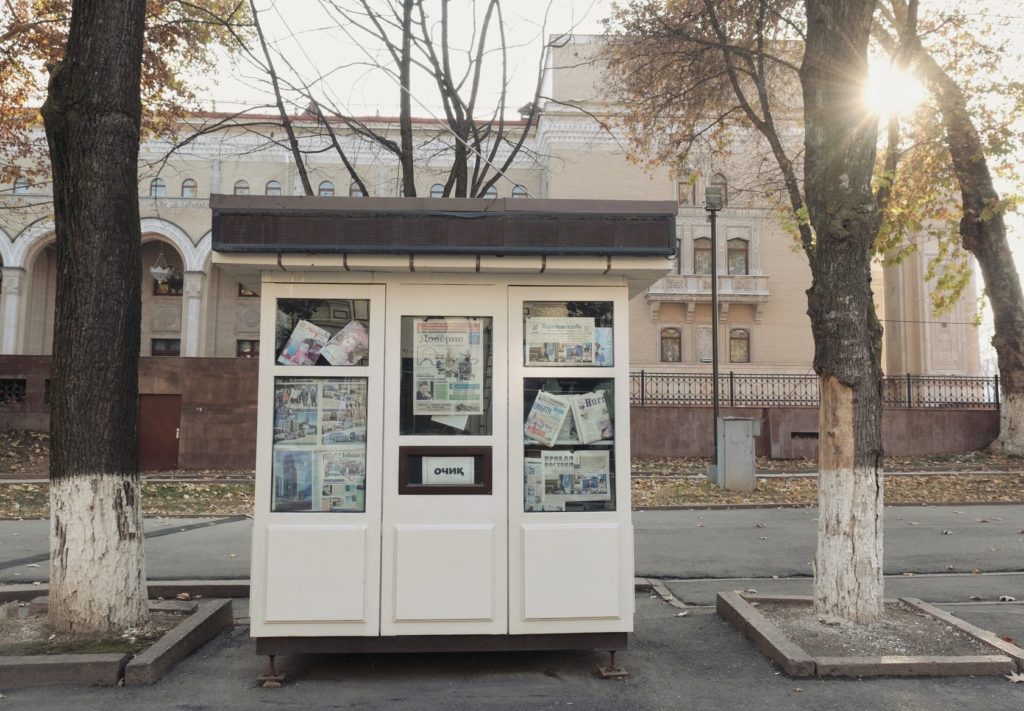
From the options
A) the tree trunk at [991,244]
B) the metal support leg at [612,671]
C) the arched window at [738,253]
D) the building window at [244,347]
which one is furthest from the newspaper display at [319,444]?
the building window at [244,347]

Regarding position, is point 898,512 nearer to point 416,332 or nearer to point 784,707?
point 784,707

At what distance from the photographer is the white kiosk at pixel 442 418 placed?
15.2ft

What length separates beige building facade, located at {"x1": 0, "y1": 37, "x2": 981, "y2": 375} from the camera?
32.0 metres

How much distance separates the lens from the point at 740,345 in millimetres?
33188

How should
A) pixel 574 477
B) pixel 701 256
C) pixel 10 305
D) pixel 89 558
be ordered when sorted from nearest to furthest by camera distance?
pixel 574 477, pixel 89 558, pixel 10 305, pixel 701 256

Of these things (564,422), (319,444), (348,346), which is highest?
(348,346)

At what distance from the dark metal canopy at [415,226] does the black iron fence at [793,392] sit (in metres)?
17.7

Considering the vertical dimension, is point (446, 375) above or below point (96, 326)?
below

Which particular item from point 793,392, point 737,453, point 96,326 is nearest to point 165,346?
point 793,392

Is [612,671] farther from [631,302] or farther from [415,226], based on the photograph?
[631,302]

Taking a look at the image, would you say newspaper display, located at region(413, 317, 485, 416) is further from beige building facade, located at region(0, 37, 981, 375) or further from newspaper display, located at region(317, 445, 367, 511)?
beige building facade, located at region(0, 37, 981, 375)

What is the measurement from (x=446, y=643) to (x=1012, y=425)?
19332 mm

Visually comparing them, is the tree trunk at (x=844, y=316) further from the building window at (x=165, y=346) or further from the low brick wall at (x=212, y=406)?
the building window at (x=165, y=346)

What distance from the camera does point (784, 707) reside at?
14.1ft
